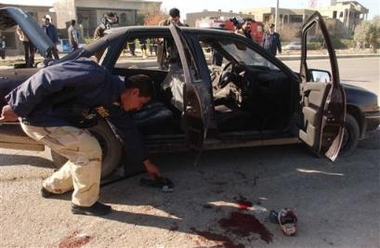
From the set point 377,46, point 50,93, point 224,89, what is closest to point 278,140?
point 224,89

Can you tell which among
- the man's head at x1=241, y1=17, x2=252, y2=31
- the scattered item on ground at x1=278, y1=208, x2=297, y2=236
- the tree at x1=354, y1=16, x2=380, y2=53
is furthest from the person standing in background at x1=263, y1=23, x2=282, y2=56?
the tree at x1=354, y1=16, x2=380, y2=53

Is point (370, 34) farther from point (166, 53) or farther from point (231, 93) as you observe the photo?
point (166, 53)

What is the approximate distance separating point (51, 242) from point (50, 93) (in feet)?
3.66

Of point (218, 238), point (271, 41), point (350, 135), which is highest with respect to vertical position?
point (271, 41)

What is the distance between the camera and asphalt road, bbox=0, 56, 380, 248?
10.4 feet

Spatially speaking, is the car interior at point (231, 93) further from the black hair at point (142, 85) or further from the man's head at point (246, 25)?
the man's head at point (246, 25)

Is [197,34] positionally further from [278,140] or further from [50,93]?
[50,93]

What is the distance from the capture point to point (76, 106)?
3203 mm

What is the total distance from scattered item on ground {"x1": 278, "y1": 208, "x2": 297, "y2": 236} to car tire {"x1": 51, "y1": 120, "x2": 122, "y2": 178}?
A: 166 cm

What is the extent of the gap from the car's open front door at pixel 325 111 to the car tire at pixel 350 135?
0.86m

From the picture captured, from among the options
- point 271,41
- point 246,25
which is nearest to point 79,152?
point 246,25

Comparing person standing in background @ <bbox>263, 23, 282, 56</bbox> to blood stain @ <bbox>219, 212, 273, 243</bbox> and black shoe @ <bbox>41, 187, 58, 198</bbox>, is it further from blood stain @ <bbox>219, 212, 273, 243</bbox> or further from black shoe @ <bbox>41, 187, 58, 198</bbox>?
black shoe @ <bbox>41, 187, 58, 198</bbox>

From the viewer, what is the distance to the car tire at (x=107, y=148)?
393 centimetres

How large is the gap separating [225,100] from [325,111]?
165cm
